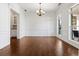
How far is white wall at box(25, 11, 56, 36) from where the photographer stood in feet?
38.0

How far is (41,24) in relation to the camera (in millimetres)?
11727

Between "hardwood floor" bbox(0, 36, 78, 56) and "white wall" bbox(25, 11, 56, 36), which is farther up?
"white wall" bbox(25, 11, 56, 36)

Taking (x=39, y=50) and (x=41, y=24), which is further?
(x=41, y=24)

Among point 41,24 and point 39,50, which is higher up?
point 41,24

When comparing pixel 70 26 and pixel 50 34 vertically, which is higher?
pixel 70 26

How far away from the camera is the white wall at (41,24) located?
1158 centimetres

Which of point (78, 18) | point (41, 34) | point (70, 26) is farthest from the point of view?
point (41, 34)

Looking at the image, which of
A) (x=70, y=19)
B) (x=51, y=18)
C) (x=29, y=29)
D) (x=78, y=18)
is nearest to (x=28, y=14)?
(x=29, y=29)

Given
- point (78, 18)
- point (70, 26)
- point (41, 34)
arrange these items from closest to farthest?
point (78, 18) < point (70, 26) < point (41, 34)

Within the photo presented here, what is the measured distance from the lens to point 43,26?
460 inches

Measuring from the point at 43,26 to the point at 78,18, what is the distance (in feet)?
21.1

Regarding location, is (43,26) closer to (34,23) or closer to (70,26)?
(34,23)

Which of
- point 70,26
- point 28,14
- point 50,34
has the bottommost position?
point 50,34

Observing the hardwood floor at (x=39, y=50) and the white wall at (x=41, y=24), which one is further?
the white wall at (x=41, y=24)
